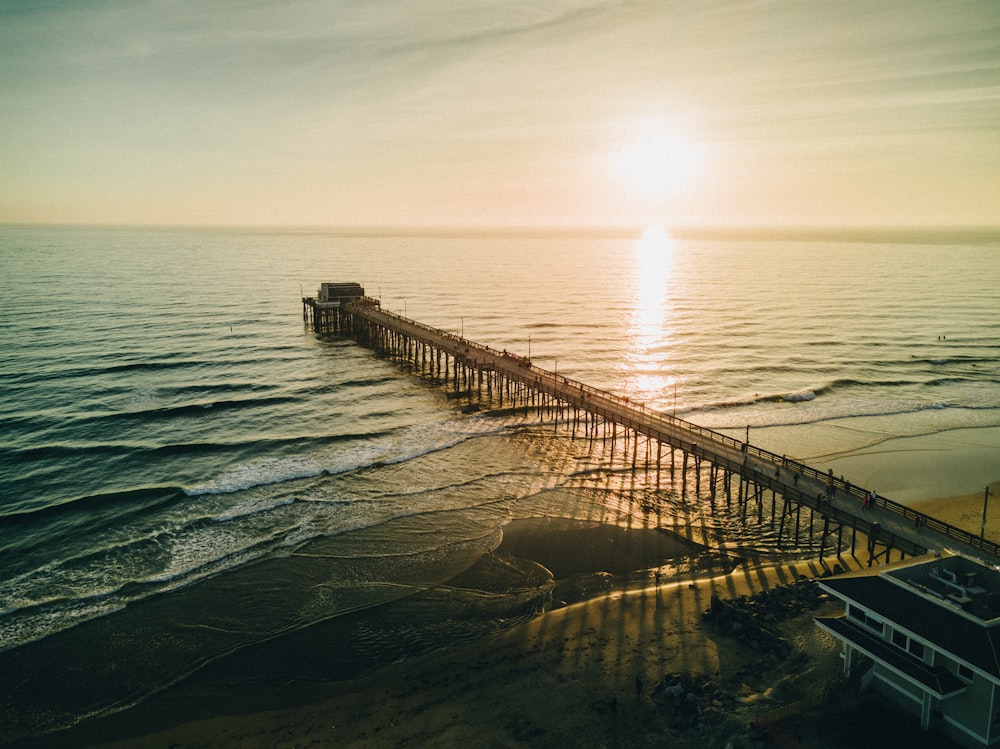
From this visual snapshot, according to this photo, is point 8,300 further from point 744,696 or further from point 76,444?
point 744,696

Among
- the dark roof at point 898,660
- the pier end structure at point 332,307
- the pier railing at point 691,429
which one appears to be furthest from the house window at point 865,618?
the pier end structure at point 332,307

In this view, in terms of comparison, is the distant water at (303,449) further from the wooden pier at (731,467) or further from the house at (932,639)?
the house at (932,639)

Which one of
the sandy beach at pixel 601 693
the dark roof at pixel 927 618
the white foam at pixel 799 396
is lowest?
the sandy beach at pixel 601 693

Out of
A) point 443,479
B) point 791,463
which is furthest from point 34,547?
point 791,463

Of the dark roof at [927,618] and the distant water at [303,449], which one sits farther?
the distant water at [303,449]

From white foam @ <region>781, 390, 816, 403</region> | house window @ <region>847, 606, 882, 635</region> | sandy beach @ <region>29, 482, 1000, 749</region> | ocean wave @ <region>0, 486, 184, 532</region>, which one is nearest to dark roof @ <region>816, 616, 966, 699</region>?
house window @ <region>847, 606, 882, 635</region>

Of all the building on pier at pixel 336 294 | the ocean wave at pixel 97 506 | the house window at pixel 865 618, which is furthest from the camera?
the building on pier at pixel 336 294

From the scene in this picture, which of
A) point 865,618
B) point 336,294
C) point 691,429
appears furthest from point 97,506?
point 336,294
